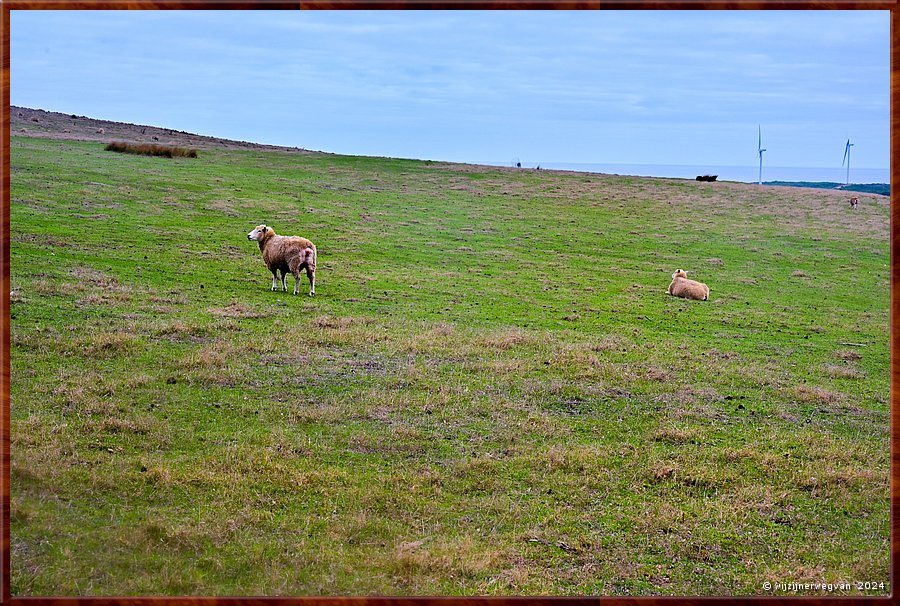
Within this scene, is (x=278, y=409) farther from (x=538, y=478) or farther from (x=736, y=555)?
(x=736, y=555)

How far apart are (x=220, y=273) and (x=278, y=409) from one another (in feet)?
36.6

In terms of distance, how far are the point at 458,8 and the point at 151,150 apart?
4025 cm

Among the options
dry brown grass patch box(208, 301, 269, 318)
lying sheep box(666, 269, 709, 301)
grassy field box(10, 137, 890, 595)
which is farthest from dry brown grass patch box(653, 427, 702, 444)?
lying sheep box(666, 269, 709, 301)

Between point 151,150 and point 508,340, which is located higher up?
point 151,150

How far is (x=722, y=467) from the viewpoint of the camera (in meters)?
10.3

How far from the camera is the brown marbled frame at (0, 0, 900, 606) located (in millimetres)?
6227

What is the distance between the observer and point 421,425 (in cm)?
1127

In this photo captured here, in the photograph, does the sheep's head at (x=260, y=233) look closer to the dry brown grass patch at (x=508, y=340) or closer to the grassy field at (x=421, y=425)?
the grassy field at (x=421, y=425)

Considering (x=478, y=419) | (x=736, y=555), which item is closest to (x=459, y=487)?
(x=478, y=419)

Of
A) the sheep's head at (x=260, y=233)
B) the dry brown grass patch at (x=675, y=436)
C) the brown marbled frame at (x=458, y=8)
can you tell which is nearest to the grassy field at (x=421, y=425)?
the dry brown grass patch at (x=675, y=436)

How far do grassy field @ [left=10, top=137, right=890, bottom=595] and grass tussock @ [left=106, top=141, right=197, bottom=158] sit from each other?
14998 millimetres

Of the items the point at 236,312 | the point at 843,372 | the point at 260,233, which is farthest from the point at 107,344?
the point at 843,372

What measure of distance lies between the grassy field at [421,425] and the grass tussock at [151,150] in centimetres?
1500

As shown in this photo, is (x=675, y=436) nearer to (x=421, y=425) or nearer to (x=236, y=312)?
(x=421, y=425)
